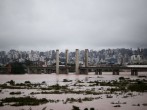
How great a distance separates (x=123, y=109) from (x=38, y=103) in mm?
8137

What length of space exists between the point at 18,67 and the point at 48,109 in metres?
148

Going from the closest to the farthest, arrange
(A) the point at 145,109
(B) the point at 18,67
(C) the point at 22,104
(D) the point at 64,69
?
(A) the point at 145,109
(C) the point at 22,104
(B) the point at 18,67
(D) the point at 64,69

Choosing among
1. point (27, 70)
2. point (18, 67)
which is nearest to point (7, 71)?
point (18, 67)

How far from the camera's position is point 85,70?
553 feet

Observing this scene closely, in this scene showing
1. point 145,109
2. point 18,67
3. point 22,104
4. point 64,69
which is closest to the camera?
point 145,109

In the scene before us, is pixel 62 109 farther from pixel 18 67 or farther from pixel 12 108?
pixel 18 67

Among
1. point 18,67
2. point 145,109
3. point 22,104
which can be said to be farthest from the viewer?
point 18,67

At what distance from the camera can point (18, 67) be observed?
531 ft

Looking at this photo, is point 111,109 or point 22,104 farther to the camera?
point 22,104

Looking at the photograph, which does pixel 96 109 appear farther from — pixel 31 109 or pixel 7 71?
pixel 7 71

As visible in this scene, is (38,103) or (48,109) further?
(38,103)

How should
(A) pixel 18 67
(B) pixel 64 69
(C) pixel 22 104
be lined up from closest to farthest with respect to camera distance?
1. (C) pixel 22 104
2. (A) pixel 18 67
3. (B) pixel 64 69

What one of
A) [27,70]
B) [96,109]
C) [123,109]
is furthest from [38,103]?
[27,70]

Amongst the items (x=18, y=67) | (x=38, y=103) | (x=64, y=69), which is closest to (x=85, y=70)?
(x=64, y=69)
